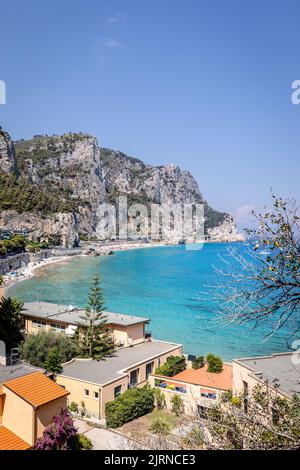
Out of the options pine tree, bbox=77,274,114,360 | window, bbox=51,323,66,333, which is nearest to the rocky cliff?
window, bbox=51,323,66,333

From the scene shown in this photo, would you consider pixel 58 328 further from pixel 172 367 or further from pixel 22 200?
pixel 22 200

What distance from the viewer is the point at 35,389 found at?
30.6 feet

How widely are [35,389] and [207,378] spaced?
9.86 m

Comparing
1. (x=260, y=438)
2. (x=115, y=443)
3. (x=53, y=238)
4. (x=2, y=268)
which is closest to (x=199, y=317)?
(x=115, y=443)

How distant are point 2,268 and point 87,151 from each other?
10284 cm

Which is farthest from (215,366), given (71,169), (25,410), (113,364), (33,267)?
(71,169)

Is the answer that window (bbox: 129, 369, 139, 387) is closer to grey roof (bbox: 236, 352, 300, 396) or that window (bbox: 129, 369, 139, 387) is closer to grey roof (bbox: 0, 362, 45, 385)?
grey roof (bbox: 236, 352, 300, 396)

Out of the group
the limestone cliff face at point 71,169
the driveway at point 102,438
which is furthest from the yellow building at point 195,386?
the limestone cliff face at point 71,169

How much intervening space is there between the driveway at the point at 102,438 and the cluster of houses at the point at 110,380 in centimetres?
91

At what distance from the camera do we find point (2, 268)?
6150 cm

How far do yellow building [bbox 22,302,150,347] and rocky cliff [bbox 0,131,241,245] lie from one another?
73.0 meters

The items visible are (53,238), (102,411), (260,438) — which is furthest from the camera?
(53,238)
